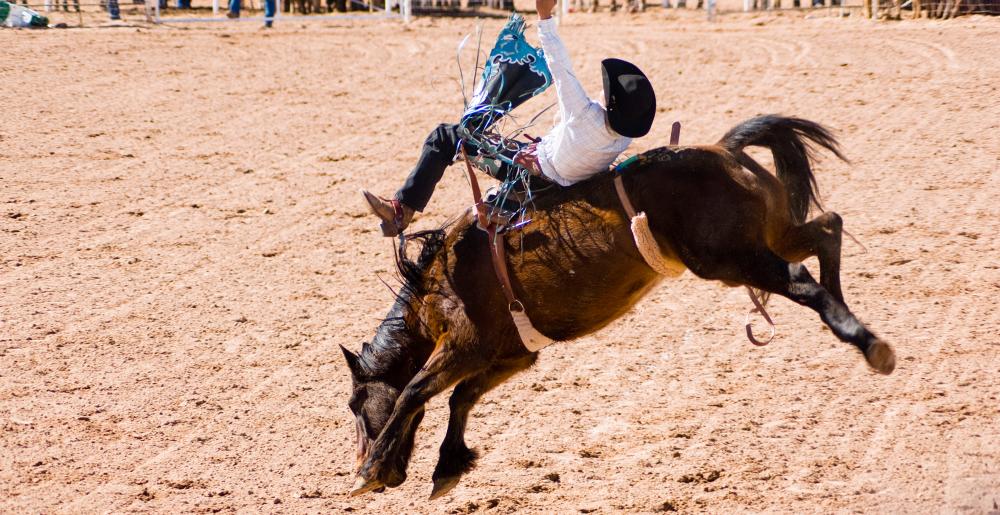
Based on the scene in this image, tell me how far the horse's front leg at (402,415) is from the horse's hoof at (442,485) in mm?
146

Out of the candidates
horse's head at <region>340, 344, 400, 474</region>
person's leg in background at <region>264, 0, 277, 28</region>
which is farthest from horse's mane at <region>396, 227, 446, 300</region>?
person's leg in background at <region>264, 0, 277, 28</region>

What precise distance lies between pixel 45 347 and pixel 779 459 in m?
4.19

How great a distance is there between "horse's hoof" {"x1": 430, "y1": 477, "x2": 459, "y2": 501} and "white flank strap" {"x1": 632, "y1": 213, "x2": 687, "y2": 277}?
127 centimetres

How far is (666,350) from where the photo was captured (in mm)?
6316

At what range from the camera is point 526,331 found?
176 inches

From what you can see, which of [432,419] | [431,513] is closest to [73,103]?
[432,419]

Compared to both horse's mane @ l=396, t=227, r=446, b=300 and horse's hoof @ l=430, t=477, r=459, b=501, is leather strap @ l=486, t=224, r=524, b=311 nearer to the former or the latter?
horse's mane @ l=396, t=227, r=446, b=300

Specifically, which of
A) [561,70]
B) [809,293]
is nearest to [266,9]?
[561,70]

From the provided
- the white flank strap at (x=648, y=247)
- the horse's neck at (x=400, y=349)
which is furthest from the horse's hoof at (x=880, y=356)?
the horse's neck at (x=400, y=349)

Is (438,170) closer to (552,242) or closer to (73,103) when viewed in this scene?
(552,242)

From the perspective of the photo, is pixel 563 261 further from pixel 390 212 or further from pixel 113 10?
pixel 113 10

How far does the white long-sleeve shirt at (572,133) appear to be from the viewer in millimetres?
4070

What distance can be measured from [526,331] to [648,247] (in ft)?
2.22

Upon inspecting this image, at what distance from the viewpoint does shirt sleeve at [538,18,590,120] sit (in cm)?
404
